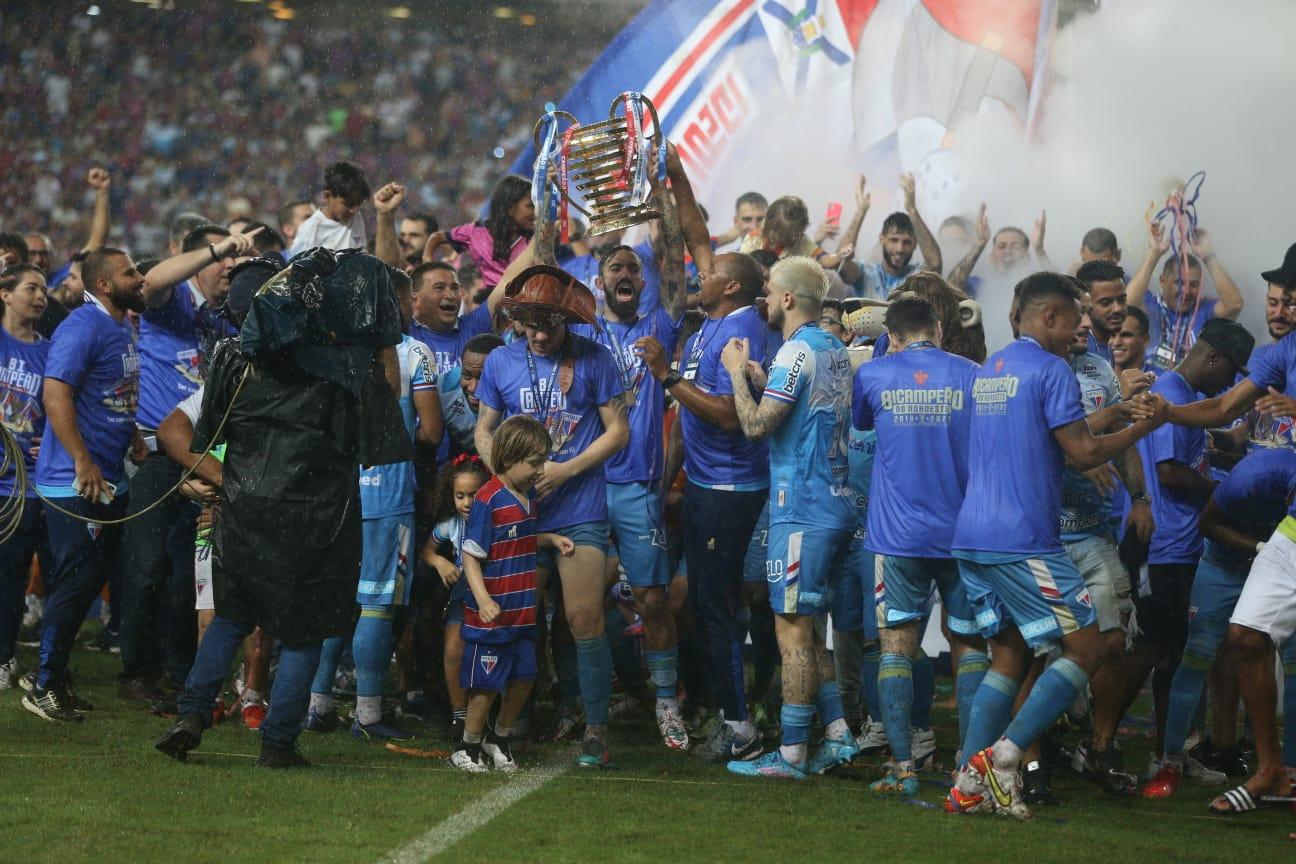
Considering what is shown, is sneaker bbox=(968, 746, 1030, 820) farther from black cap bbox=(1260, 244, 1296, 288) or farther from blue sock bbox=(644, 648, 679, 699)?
black cap bbox=(1260, 244, 1296, 288)

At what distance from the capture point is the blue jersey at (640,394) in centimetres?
712

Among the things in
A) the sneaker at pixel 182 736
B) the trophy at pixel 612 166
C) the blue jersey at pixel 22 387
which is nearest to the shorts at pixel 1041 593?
the trophy at pixel 612 166

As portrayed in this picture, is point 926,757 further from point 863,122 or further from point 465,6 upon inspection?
point 465,6

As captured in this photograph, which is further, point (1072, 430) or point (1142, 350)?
point (1142, 350)

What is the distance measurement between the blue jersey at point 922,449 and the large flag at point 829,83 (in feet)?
15.4

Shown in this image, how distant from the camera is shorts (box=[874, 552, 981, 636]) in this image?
609cm

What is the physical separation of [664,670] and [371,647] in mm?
1319

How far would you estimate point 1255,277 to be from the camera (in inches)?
376

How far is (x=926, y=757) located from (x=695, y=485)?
1.54m

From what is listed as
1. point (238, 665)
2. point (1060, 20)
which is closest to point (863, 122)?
point (1060, 20)

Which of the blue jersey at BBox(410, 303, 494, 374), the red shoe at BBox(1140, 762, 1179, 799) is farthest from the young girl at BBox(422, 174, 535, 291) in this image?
the red shoe at BBox(1140, 762, 1179, 799)

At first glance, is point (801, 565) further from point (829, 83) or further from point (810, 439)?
point (829, 83)

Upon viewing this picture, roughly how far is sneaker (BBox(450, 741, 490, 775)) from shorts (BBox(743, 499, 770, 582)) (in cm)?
153

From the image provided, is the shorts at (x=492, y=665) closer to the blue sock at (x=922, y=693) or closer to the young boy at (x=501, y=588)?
the young boy at (x=501, y=588)
